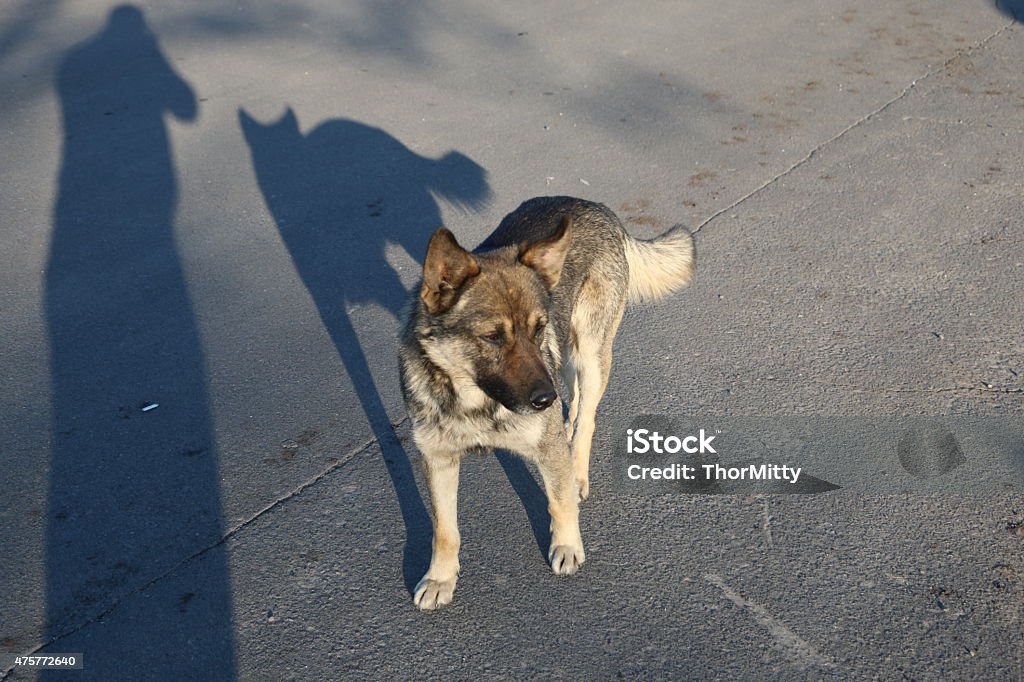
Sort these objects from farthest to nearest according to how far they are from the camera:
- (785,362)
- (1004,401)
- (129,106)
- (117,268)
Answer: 1. (129,106)
2. (117,268)
3. (785,362)
4. (1004,401)

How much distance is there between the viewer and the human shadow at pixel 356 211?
5316mm

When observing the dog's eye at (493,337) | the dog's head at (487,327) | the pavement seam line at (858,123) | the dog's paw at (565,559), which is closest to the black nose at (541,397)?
the dog's head at (487,327)

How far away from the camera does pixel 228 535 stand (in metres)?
4.20

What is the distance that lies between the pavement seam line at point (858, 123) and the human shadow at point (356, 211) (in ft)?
6.23

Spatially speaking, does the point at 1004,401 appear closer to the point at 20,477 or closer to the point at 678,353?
the point at 678,353

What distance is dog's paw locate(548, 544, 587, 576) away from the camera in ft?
13.2

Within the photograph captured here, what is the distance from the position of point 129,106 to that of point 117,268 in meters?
3.23

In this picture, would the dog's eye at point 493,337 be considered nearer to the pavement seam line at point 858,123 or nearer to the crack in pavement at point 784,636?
the crack in pavement at point 784,636

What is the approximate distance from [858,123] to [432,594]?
6953 mm

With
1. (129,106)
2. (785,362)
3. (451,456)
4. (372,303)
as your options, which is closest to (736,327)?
(785,362)

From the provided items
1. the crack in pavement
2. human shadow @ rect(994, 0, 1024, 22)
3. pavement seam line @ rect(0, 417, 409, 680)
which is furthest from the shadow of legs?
human shadow @ rect(994, 0, 1024, 22)

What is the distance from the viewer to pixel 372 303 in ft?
19.9

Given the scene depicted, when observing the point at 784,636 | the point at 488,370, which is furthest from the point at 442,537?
the point at 784,636

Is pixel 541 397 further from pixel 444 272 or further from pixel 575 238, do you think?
pixel 575 238
